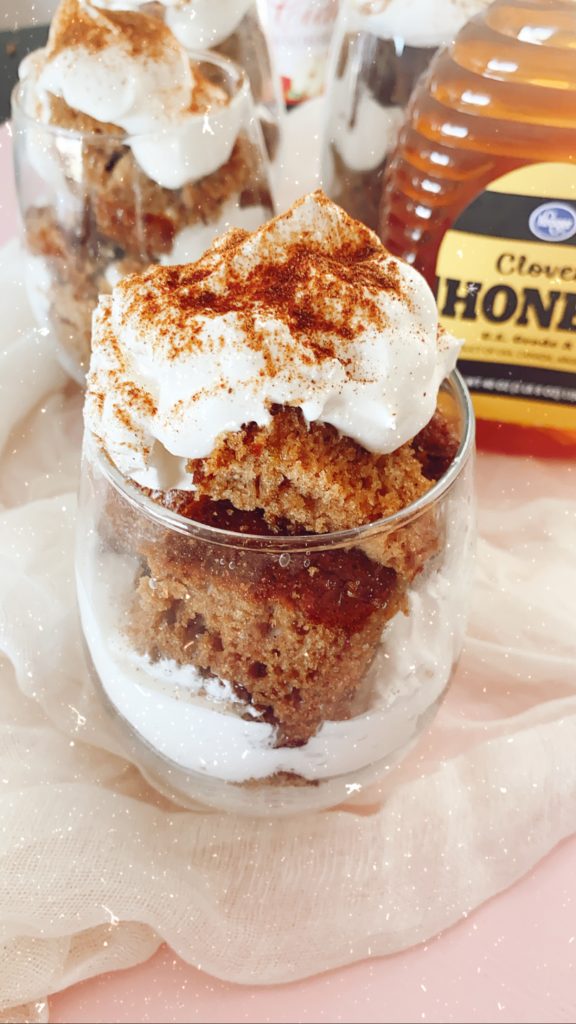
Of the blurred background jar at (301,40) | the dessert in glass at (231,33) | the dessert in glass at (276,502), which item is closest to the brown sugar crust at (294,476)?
the dessert in glass at (276,502)

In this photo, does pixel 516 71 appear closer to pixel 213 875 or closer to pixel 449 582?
pixel 449 582

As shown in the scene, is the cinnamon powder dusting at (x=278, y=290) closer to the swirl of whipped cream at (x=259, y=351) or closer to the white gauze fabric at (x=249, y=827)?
the swirl of whipped cream at (x=259, y=351)

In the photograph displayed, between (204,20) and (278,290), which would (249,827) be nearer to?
(278,290)

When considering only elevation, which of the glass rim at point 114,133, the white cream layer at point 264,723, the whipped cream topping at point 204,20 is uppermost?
the whipped cream topping at point 204,20

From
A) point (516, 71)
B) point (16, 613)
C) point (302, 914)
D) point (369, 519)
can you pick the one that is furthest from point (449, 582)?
point (516, 71)

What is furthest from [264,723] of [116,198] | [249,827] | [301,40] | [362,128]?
[301,40]

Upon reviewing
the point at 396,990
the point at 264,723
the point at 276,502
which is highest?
the point at 276,502
